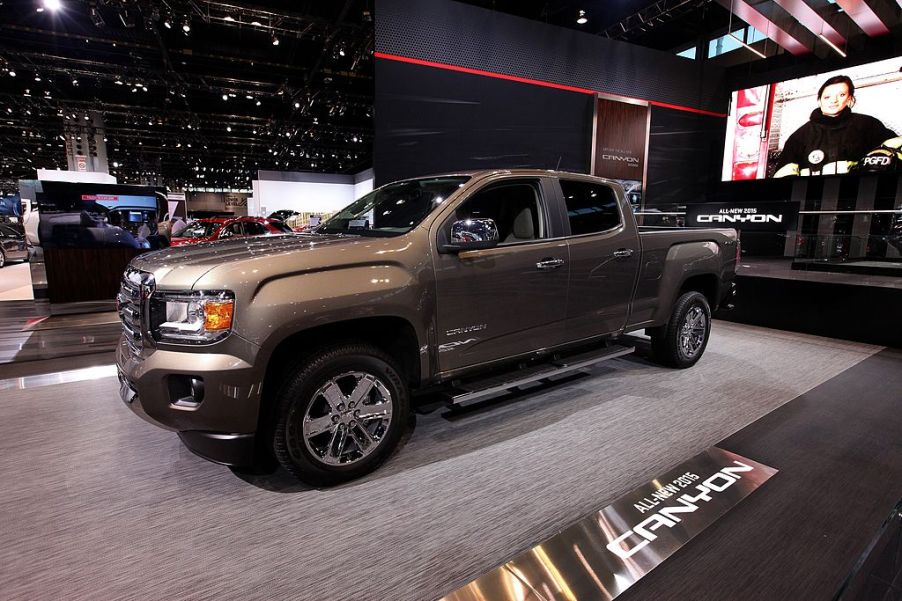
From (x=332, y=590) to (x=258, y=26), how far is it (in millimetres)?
11710

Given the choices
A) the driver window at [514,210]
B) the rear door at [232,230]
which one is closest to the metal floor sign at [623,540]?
the driver window at [514,210]

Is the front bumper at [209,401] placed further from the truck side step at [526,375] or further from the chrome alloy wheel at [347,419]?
the truck side step at [526,375]

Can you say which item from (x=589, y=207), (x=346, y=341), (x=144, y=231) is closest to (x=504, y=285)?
(x=346, y=341)

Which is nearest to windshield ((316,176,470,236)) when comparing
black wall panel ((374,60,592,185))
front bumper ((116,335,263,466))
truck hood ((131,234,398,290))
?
truck hood ((131,234,398,290))

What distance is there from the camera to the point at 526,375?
9.54 ft

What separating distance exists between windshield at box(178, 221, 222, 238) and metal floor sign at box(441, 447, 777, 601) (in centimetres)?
1137

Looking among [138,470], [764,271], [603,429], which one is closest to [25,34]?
[138,470]

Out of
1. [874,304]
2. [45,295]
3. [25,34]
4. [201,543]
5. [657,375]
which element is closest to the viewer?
[201,543]

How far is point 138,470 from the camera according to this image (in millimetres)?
2465

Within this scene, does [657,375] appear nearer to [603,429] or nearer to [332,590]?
[603,429]

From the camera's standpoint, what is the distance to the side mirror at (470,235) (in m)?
2.46

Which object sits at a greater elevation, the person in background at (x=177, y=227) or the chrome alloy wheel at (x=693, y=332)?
the person in background at (x=177, y=227)

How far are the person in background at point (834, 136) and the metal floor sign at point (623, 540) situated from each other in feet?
36.8

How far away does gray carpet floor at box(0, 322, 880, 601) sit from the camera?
174cm
